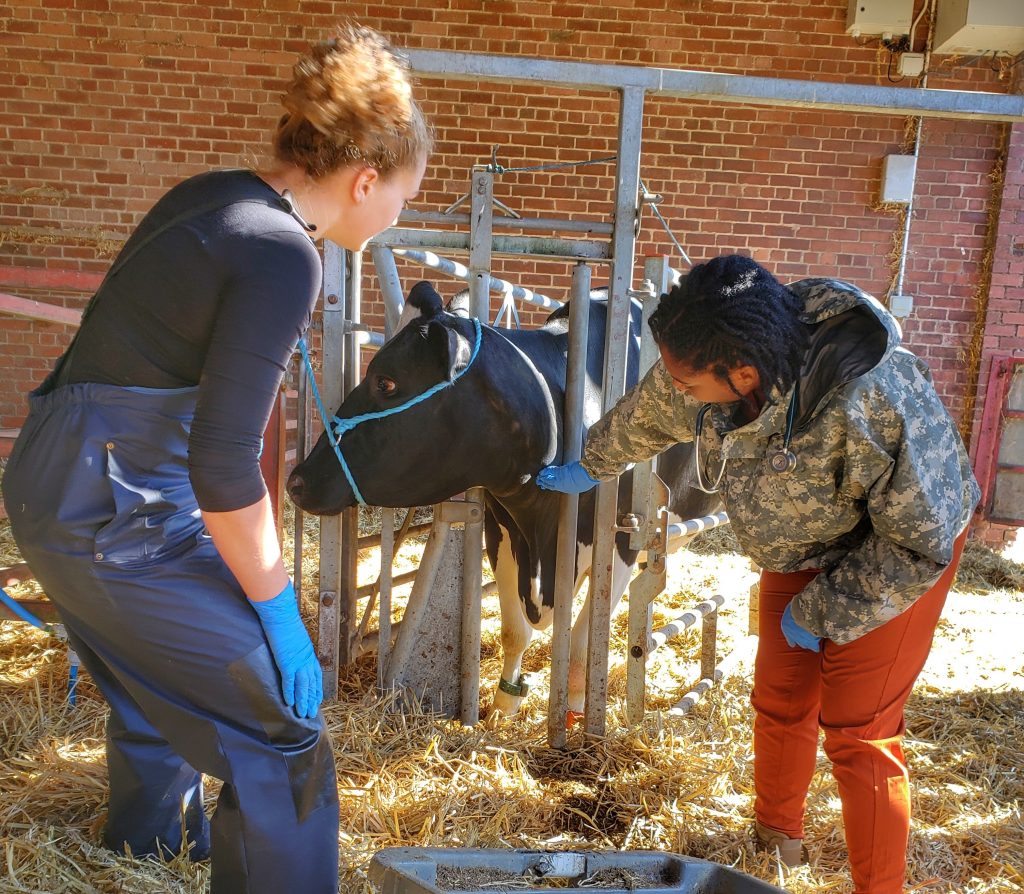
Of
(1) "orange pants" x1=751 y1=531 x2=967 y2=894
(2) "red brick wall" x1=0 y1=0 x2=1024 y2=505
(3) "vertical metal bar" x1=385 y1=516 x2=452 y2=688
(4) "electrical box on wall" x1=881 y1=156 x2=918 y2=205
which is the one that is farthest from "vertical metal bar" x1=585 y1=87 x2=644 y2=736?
(4) "electrical box on wall" x1=881 y1=156 x2=918 y2=205

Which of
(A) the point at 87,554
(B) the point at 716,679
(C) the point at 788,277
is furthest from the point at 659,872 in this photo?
(C) the point at 788,277

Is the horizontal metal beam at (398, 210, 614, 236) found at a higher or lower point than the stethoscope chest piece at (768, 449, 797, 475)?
higher

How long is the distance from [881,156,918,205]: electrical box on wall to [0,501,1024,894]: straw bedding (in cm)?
482

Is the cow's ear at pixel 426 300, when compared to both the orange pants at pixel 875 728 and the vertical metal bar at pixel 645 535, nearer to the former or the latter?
the vertical metal bar at pixel 645 535

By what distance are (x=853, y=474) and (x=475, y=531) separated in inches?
62.4

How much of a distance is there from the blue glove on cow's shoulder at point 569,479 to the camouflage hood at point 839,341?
101 centimetres

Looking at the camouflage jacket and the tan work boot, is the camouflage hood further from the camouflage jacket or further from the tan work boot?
the tan work boot

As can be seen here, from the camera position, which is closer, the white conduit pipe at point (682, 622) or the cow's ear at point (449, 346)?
the cow's ear at point (449, 346)

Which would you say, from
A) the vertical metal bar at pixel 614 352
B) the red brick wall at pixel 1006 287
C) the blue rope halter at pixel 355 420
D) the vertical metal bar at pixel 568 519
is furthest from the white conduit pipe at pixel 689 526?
the red brick wall at pixel 1006 287

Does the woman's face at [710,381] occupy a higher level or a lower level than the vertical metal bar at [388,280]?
lower

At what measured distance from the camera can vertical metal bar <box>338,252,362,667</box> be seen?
3201mm

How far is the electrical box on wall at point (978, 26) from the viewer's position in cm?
650

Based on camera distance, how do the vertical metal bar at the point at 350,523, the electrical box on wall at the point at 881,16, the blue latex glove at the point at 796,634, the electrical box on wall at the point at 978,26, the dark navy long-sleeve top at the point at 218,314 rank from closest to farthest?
the dark navy long-sleeve top at the point at 218,314, the blue latex glove at the point at 796,634, the vertical metal bar at the point at 350,523, the electrical box on wall at the point at 978,26, the electrical box on wall at the point at 881,16

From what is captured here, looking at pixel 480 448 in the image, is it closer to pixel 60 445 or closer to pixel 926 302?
pixel 60 445
